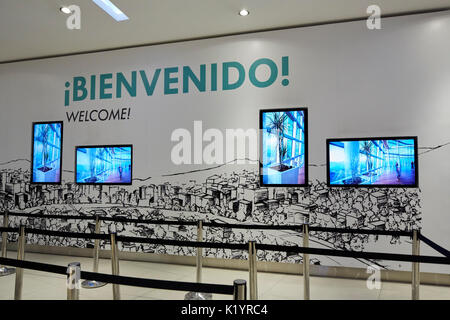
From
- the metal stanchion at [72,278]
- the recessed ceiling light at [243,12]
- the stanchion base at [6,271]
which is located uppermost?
the recessed ceiling light at [243,12]

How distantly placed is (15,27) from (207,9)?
10.4 ft

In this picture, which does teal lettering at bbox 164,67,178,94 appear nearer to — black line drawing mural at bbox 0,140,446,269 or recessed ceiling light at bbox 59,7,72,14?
black line drawing mural at bbox 0,140,446,269

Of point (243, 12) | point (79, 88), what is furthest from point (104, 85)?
point (243, 12)

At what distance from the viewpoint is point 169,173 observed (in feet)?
21.2

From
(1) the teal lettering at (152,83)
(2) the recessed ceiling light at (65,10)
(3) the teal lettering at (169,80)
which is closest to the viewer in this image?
(2) the recessed ceiling light at (65,10)

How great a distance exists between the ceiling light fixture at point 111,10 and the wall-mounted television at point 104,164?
2.14m

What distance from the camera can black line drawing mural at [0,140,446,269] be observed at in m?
5.46

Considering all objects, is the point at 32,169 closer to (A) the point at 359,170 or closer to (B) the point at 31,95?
(B) the point at 31,95

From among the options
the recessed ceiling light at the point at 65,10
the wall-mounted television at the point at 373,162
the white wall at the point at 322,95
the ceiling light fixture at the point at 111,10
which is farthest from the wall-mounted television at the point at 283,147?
the recessed ceiling light at the point at 65,10

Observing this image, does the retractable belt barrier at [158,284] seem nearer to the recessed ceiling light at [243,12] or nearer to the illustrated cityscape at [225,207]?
the illustrated cityscape at [225,207]

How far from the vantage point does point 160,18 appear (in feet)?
18.7

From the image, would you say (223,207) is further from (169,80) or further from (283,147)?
(169,80)

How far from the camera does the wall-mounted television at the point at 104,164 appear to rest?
6.74m

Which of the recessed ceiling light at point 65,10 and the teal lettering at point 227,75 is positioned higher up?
the recessed ceiling light at point 65,10
